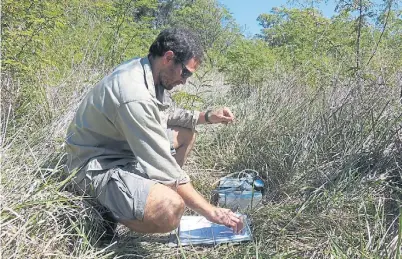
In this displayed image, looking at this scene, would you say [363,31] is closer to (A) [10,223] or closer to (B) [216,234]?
(B) [216,234]

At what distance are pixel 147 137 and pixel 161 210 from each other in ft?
1.22

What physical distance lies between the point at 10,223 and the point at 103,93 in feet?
2.47

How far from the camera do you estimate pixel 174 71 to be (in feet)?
7.70

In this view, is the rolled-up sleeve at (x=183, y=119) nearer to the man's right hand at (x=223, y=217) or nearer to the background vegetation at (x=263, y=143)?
the background vegetation at (x=263, y=143)

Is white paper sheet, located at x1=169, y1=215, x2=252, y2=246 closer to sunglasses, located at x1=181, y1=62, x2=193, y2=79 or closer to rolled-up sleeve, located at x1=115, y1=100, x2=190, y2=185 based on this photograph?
rolled-up sleeve, located at x1=115, y1=100, x2=190, y2=185

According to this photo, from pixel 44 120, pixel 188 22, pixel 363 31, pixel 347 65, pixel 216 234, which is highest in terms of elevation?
pixel 188 22

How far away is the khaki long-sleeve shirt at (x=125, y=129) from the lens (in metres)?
2.05

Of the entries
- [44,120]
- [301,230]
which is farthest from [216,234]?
[44,120]

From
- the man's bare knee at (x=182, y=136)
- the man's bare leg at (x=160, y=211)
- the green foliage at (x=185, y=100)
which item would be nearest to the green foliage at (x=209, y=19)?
A: the green foliage at (x=185, y=100)

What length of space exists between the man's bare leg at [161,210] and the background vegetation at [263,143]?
168 millimetres

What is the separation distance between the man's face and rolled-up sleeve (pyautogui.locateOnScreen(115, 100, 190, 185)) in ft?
1.05

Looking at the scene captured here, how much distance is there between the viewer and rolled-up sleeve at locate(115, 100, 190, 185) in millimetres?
2039

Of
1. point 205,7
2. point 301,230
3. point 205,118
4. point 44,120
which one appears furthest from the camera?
point 205,7

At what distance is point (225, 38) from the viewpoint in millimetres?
12875
